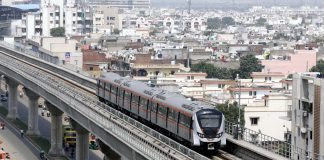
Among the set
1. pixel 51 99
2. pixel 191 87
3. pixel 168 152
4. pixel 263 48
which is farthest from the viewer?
pixel 263 48

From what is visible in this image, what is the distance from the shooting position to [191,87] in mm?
57688

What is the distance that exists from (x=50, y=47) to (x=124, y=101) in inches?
1981

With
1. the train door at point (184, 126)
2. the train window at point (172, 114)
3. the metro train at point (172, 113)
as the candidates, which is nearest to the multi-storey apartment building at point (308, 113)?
the metro train at point (172, 113)

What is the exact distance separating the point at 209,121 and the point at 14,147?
2679 centimetres

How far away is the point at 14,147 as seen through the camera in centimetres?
5078

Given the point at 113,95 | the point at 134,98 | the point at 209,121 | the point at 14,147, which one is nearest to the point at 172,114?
the point at 209,121

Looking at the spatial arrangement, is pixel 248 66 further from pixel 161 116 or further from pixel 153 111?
pixel 161 116

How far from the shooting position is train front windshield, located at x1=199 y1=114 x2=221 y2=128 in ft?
87.0

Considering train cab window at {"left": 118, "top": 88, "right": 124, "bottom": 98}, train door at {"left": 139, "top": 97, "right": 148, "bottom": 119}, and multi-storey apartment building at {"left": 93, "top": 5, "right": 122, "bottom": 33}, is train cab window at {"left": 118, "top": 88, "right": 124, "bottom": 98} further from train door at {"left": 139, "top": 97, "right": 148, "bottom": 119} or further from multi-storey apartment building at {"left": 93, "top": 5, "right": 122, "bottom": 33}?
multi-storey apartment building at {"left": 93, "top": 5, "right": 122, "bottom": 33}

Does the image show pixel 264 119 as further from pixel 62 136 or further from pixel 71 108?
pixel 62 136

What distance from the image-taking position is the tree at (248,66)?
77.2m

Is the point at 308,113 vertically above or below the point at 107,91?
above

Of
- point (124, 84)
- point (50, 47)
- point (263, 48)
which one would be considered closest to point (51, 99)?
point (124, 84)

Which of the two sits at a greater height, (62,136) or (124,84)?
(124,84)
